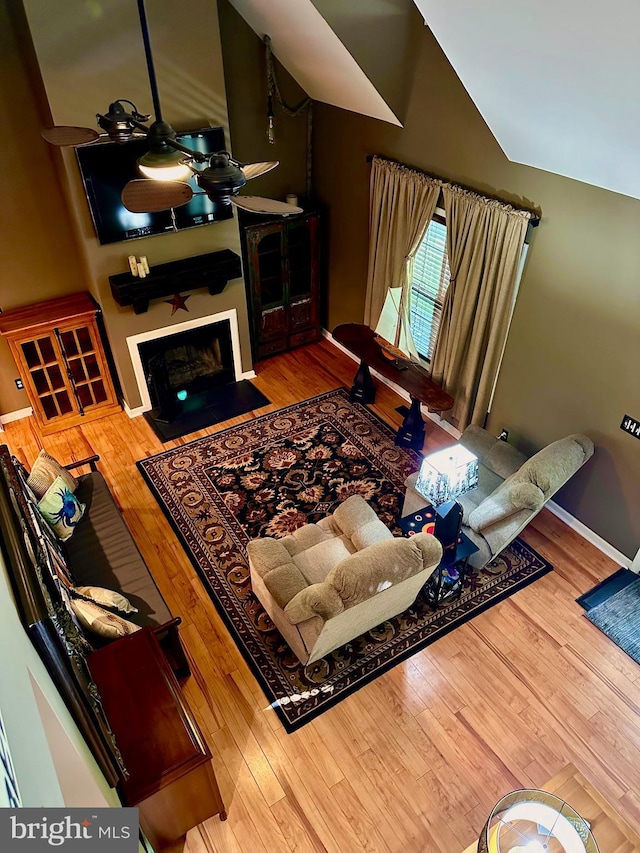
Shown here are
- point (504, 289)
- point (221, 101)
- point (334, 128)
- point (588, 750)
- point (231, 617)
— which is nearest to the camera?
point (588, 750)

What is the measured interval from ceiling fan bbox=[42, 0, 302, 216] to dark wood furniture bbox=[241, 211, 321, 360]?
332 centimetres

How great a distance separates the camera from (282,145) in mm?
6301

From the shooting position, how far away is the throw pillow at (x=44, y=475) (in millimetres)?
4230

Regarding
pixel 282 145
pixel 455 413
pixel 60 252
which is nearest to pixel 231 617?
pixel 455 413

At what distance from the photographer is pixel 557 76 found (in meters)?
3.11

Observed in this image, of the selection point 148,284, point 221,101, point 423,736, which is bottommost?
point 423,736

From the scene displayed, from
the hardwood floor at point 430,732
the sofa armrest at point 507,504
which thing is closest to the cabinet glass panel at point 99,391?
the hardwood floor at point 430,732

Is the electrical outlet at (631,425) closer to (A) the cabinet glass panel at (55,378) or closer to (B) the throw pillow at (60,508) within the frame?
(B) the throw pillow at (60,508)

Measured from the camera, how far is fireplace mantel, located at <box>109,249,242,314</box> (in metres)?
5.31

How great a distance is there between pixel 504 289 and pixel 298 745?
11.8ft

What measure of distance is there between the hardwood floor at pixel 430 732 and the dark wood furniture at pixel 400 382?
1.71m

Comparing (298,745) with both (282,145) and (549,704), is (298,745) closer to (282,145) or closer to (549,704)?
(549,704)

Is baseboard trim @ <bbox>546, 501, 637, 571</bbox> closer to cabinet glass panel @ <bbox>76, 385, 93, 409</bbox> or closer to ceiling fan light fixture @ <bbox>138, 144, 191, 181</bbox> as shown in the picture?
ceiling fan light fixture @ <bbox>138, 144, 191, 181</bbox>

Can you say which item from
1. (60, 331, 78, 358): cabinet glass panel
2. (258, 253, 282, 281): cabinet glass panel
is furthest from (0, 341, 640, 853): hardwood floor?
Result: (258, 253, 282, 281): cabinet glass panel
